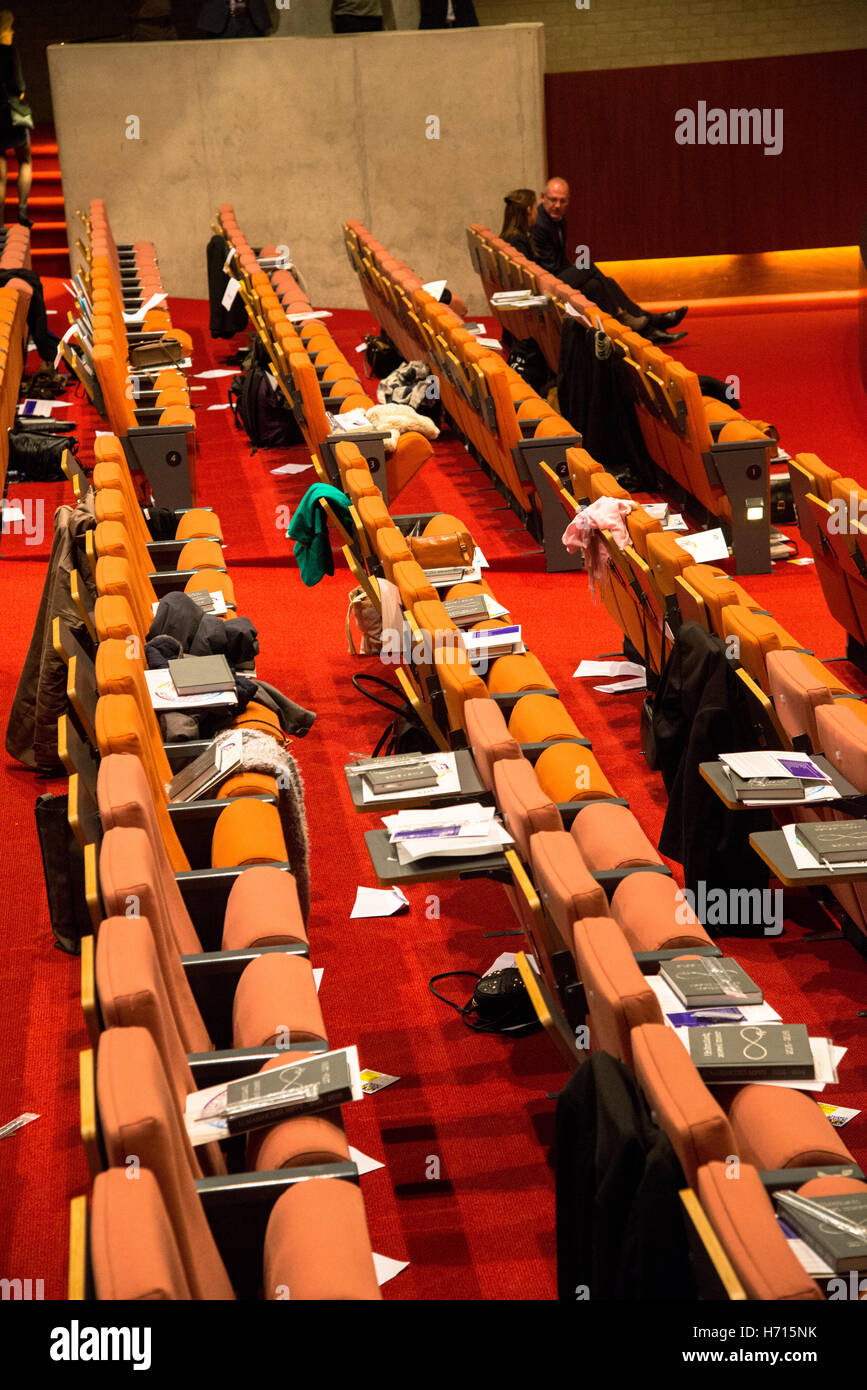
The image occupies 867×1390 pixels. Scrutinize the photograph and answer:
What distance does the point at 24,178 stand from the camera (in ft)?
43.1

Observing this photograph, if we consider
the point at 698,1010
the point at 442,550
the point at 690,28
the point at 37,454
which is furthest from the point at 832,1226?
the point at 690,28

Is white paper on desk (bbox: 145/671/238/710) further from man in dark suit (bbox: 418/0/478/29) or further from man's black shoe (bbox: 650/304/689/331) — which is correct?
man in dark suit (bbox: 418/0/478/29)

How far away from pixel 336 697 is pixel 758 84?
9.99m

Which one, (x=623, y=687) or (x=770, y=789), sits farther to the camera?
(x=623, y=687)

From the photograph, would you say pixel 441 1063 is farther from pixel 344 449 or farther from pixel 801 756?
pixel 344 449

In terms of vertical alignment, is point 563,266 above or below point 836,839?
above

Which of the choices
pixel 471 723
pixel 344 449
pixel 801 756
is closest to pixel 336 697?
pixel 344 449

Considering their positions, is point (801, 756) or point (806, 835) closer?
point (806, 835)

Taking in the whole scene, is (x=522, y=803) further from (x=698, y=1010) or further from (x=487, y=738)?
(x=698, y=1010)

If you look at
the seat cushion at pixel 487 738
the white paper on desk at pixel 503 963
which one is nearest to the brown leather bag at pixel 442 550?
the seat cushion at pixel 487 738

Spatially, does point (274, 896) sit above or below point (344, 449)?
below

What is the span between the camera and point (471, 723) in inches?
142

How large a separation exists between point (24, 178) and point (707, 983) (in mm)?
12116
